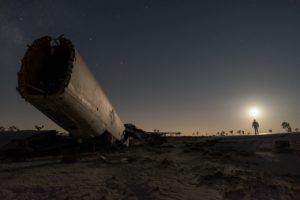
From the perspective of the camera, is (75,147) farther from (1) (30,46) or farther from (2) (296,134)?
→ (2) (296,134)

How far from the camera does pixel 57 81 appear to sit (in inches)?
349

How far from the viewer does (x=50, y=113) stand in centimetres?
993

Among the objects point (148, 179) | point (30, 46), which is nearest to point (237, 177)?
point (148, 179)

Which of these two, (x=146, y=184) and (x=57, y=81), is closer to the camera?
(x=146, y=184)

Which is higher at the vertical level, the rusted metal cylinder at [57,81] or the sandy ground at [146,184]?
the rusted metal cylinder at [57,81]

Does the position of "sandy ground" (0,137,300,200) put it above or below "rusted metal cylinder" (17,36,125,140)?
below

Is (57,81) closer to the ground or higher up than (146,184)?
higher up

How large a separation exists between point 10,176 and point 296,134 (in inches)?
566

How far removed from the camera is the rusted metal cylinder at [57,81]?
855 cm

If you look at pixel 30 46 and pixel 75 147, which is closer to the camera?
pixel 30 46

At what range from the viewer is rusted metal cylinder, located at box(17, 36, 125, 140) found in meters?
8.55

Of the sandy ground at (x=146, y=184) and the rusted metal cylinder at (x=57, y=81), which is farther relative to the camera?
the rusted metal cylinder at (x=57, y=81)

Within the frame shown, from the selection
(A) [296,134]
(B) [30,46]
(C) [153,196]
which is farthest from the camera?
(A) [296,134]

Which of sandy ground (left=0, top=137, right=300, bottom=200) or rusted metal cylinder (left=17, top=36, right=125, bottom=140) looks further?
rusted metal cylinder (left=17, top=36, right=125, bottom=140)
